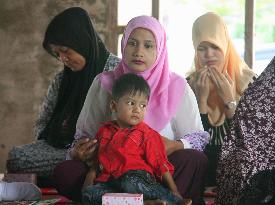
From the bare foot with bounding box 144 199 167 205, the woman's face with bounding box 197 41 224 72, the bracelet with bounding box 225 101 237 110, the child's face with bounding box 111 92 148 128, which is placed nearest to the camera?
the bare foot with bounding box 144 199 167 205

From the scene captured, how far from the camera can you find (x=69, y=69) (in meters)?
3.81

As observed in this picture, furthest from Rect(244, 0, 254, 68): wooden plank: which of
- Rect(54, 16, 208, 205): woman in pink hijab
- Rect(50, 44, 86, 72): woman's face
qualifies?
Rect(54, 16, 208, 205): woman in pink hijab

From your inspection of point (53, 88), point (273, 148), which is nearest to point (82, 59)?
point (53, 88)

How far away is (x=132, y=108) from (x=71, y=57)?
1182 millimetres

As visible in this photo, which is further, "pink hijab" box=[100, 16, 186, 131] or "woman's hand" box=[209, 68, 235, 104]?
"woman's hand" box=[209, 68, 235, 104]

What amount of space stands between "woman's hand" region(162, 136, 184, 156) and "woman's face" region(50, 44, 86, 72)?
3.73 feet

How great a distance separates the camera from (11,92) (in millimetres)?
5449

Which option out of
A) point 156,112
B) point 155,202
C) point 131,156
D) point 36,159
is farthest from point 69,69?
point 155,202

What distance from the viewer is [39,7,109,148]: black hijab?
3641 mm

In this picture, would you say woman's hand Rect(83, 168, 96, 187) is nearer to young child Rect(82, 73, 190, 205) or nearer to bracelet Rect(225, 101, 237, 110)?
young child Rect(82, 73, 190, 205)

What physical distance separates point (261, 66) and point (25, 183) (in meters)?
2.56

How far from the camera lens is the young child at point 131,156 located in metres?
2.45

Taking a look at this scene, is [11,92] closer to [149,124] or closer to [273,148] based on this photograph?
[149,124]

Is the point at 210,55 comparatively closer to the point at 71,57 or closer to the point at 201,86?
the point at 201,86
